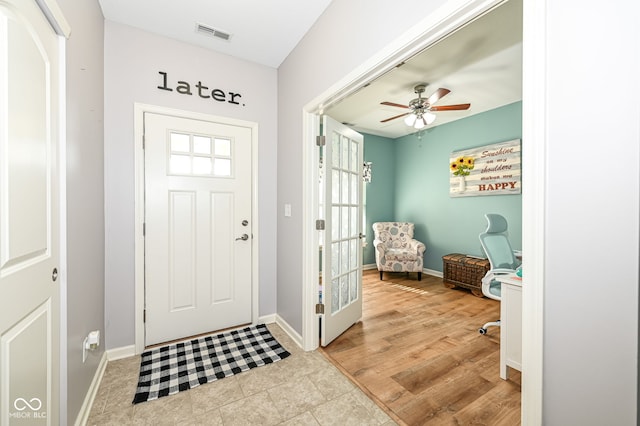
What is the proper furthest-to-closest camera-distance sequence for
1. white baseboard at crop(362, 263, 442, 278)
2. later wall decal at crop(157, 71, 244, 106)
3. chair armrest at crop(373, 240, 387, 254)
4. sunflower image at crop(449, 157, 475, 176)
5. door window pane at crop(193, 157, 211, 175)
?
white baseboard at crop(362, 263, 442, 278) < chair armrest at crop(373, 240, 387, 254) < sunflower image at crop(449, 157, 475, 176) < door window pane at crop(193, 157, 211, 175) < later wall decal at crop(157, 71, 244, 106)

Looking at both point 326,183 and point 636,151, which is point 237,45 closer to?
point 326,183

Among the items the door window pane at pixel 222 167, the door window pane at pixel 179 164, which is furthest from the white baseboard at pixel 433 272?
the door window pane at pixel 179 164

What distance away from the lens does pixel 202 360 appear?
80.8 inches

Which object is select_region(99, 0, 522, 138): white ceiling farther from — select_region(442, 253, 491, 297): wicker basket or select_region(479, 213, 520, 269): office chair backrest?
select_region(442, 253, 491, 297): wicker basket

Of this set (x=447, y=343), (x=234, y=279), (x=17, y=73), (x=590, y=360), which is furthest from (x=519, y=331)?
(x=17, y=73)

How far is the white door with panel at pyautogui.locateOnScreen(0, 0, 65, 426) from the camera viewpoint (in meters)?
0.84

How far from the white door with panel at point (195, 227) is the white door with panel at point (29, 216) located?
104cm

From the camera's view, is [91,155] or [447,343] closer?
[91,155]

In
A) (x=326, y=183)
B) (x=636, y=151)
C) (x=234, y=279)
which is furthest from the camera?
(x=234, y=279)

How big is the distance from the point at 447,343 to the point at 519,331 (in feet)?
2.36

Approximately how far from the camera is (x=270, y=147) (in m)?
2.74

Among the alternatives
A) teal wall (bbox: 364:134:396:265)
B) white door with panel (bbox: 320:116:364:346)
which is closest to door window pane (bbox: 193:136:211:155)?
white door with panel (bbox: 320:116:364:346)

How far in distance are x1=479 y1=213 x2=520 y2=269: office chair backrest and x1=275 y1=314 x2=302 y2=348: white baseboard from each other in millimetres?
1980

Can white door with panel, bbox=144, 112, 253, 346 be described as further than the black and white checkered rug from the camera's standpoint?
Yes
